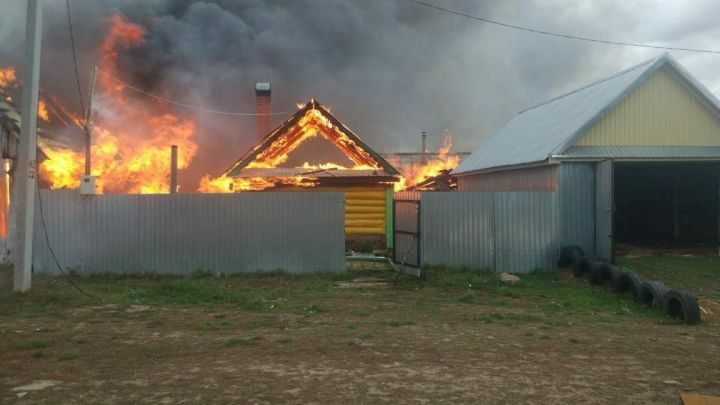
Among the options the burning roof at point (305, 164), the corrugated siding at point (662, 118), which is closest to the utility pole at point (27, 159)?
the burning roof at point (305, 164)

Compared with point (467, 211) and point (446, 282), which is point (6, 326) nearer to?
point (446, 282)

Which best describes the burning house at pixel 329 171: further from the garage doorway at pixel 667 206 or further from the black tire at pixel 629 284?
the black tire at pixel 629 284

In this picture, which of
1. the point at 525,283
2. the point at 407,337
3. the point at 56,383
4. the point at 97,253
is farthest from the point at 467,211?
the point at 56,383

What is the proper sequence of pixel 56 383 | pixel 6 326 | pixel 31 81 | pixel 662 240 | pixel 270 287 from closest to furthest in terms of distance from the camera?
pixel 56 383, pixel 6 326, pixel 31 81, pixel 270 287, pixel 662 240

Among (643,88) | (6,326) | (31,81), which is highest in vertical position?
(643,88)

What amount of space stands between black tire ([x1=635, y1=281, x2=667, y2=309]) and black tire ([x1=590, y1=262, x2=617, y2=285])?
1.76 metres

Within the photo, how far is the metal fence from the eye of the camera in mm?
14398

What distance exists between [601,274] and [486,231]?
314 centimetres

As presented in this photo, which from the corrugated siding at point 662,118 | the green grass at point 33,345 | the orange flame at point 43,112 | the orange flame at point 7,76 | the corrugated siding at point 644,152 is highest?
the orange flame at point 7,76

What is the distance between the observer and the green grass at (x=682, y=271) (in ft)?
39.4

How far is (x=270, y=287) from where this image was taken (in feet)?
41.0

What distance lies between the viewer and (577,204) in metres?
15.1

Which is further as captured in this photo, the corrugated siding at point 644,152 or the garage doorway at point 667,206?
the garage doorway at point 667,206

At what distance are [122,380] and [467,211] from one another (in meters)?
10.4
